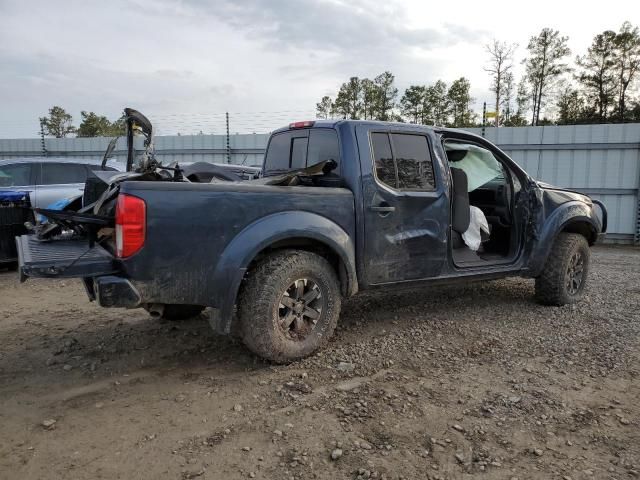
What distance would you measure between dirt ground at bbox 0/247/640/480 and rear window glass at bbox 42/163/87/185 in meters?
4.31

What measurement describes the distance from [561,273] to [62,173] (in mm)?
8128

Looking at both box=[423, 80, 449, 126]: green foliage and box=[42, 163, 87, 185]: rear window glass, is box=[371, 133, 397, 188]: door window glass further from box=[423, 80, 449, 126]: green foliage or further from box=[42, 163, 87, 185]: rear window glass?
box=[423, 80, 449, 126]: green foliage

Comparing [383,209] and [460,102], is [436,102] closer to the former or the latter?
[460,102]

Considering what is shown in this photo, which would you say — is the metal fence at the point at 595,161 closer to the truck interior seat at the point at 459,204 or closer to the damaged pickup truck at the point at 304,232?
the damaged pickup truck at the point at 304,232

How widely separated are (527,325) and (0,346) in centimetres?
473

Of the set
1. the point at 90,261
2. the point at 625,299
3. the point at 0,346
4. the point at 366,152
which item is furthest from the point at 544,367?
the point at 0,346

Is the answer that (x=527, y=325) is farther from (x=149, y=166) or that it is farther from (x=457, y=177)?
(x=149, y=166)

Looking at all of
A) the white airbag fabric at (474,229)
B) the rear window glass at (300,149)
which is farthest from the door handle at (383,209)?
the white airbag fabric at (474,229)

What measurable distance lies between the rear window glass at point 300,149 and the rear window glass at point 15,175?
18.1ft

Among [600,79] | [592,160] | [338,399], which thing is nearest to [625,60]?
[600,79]

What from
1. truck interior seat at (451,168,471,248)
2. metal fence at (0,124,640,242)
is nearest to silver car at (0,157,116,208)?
truck interior seat at (451,168,471,248)

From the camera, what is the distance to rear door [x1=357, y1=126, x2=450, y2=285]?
161 inches

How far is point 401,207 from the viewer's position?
4203 mm

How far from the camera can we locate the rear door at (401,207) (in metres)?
4.08
